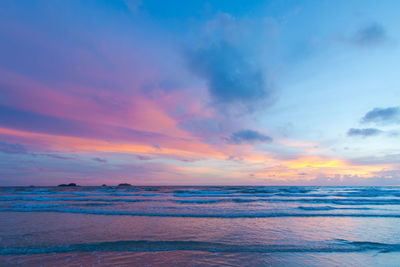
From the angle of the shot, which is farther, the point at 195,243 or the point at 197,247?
the point at 195,243

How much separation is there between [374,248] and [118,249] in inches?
407

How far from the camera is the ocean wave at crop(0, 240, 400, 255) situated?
8.36 m

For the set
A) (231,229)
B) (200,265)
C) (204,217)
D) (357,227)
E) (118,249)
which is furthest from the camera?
(204,217)

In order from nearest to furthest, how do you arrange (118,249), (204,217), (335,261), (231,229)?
(335,261) < (118,249) < (231,229) < (204,217)

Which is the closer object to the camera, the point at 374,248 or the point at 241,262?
the point at 241,262

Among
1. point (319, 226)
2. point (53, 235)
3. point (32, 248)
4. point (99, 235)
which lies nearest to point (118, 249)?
point (99, 235)

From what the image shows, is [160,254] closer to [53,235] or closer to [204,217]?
[53,235]

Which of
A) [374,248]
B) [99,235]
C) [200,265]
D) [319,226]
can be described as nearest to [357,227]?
[319,226]

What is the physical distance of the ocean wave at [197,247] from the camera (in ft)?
27.4

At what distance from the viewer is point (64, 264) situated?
7.09m

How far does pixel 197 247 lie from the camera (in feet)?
28.5

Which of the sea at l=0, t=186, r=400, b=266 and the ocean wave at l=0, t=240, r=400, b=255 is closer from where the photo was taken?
the sea at l=0, t=186, r=400, b=266

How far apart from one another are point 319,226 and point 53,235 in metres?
14.2

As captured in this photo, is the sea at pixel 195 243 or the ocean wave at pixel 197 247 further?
the ocean wave at pixel 197 247
